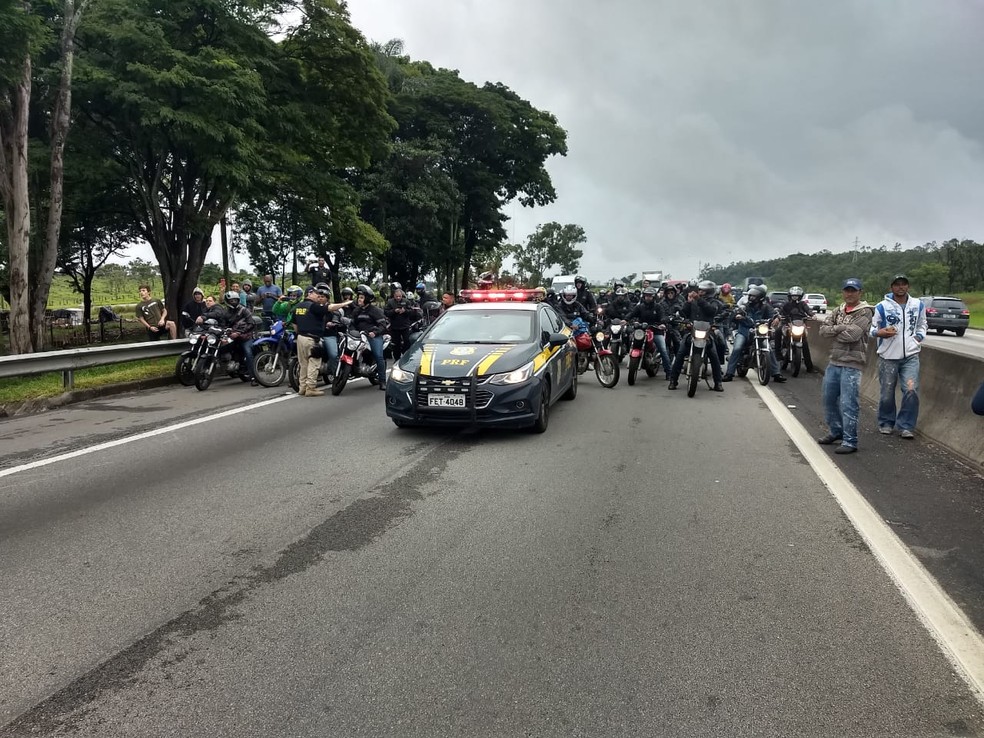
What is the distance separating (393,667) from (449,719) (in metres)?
0.46

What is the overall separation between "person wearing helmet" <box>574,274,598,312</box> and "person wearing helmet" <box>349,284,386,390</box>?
4.08 metres

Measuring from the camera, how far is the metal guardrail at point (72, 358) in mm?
10523

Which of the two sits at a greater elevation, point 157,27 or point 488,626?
point 157,27

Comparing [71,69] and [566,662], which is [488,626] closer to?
[566,662]

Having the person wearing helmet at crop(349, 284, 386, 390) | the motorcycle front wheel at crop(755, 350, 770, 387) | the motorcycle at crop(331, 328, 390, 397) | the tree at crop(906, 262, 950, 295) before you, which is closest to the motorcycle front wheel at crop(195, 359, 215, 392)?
the motorcycle at crop(331, 328, 390, 397)

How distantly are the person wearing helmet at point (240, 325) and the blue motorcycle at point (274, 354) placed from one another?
12cm

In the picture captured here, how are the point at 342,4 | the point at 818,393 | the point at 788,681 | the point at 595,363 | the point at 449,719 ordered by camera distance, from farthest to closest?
the point at 342,4
the point at 595,363
the point at 818,393
the point at 788,681
the point at 449,719

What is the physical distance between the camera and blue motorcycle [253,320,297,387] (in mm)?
13016

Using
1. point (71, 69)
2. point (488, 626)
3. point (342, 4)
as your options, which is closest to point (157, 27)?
point (71, 69)

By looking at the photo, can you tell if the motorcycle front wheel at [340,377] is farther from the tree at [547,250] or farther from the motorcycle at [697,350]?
the tree at [547,250]

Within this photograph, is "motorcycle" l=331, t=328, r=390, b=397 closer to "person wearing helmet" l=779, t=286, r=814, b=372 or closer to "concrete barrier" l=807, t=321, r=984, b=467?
"person wearing helmet" l=779, t=286, r=814, b=372

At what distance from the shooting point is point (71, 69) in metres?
15.0

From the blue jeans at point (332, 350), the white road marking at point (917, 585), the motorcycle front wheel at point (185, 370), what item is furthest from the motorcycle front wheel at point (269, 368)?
the white road marking at point (917, 585)

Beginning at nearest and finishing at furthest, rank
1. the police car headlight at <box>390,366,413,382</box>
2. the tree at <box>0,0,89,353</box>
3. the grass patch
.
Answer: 1. the police car headlight at <box>390,366,413,382</box>
2. the grass patch
3. the tree at <box>0,0,89,353</box>
